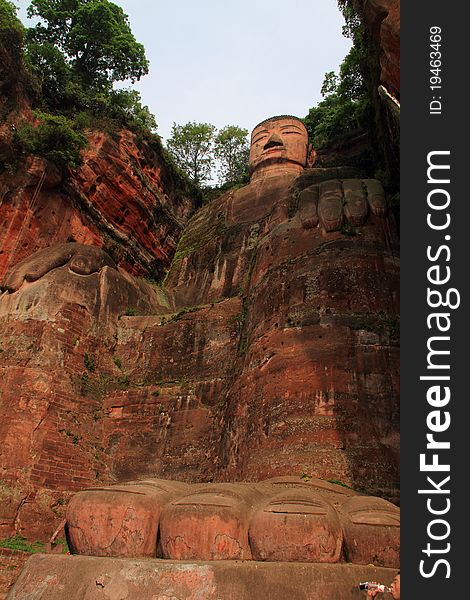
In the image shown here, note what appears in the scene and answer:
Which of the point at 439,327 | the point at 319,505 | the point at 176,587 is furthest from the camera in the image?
the point at 319,505

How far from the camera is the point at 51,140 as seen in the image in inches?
707

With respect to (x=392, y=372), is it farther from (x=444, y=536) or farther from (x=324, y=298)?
(x=444, y=536)

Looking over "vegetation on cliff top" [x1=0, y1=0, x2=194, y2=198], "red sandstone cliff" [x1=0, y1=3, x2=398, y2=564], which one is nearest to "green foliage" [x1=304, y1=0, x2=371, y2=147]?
"red sandstone cliff" [x1=0, y1=3, x2=398, y2=564]

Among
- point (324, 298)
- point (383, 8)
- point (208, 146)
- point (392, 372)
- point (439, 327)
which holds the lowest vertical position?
point (439, 327)

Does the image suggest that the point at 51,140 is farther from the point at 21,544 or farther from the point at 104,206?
the point at 21,544

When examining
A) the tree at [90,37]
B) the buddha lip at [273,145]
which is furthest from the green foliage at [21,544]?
the tree at [90,37]

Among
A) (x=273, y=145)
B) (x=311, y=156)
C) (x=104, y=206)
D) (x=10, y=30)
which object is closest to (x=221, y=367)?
(x=104, y=206)

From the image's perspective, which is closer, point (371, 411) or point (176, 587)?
point (176, 587)

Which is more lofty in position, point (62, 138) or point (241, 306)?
point (62, 138)

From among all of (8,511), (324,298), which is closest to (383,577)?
(324,298)

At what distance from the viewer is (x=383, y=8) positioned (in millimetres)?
8789

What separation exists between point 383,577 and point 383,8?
744 centimetres

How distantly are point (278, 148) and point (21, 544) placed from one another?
1474 centimetres

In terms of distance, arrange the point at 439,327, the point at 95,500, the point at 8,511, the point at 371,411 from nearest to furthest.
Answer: the point at 439,327 → the point at 95,500 → the point at 371,411 → the point at 8,511
